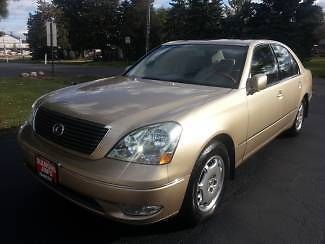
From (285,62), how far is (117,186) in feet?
12.1

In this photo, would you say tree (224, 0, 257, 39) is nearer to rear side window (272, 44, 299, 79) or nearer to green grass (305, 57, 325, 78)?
green grass (305, 57, 325, 78)

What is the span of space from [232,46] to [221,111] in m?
1.43

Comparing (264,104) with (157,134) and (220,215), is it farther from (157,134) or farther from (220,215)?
(157,134)

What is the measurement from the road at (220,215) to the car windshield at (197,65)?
1195mm

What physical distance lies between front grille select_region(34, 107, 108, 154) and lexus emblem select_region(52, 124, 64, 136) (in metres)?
0.02

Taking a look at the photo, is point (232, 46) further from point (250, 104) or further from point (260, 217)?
point (260, 217)

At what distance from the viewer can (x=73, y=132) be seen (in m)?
3.34


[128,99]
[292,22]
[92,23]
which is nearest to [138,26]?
[92,23]

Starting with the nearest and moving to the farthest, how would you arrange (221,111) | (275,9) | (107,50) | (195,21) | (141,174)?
(141,174) → (221,111) → (275,9) → (195,21) → (107,50)

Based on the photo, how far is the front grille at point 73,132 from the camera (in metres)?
3.21

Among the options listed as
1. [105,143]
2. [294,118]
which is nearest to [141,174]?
[105,143]

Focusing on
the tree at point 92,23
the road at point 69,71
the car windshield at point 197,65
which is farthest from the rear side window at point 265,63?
the tree at point 92,23

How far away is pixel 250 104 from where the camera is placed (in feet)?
14.0

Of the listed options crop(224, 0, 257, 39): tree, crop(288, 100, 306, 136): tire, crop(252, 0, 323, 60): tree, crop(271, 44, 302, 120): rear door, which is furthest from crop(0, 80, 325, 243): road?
crop(224, 0, 257, 39): tree
